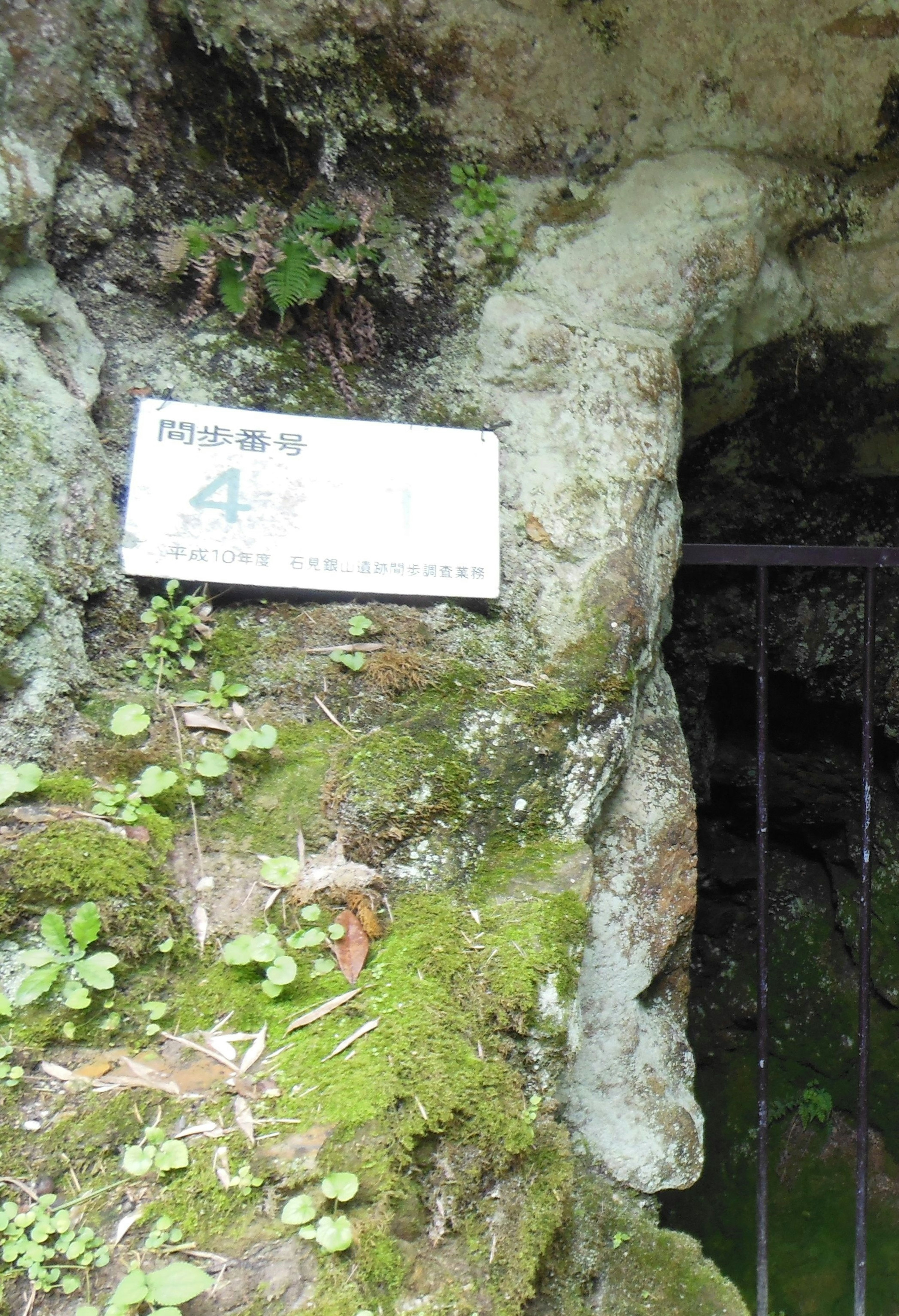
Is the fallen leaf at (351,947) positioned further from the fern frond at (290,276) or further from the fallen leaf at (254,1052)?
the fern frond at (290,276)

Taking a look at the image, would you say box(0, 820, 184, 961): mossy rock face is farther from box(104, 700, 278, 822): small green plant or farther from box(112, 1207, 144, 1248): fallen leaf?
box(112, 1207, 144, 1248): fallen leaf

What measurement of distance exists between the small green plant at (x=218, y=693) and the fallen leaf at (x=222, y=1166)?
0.81 metres

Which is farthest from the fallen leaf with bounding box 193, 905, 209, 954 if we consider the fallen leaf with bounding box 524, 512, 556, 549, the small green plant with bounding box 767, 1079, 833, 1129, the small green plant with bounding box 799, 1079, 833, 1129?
the small green plant with bounding box 799, 1079, 833, 1129

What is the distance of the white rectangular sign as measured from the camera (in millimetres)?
1778

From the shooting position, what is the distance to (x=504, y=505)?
201cm

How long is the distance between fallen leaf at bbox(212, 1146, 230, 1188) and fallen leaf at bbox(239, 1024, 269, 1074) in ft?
0.39

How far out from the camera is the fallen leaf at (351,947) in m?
1.48

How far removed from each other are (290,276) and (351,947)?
1.43m

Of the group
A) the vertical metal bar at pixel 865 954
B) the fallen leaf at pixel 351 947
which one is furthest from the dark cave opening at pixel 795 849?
the fallen leaf at pixel 351 947

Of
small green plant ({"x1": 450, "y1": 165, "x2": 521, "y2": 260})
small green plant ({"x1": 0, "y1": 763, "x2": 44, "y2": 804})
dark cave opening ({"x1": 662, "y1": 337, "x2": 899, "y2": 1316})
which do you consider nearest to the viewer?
small green plant ({"x1": 0, "y1": 763, "x2": 44, "y2": 804})

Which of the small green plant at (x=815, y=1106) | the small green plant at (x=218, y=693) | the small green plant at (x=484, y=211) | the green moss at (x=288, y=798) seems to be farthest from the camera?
the small green plant at (x=815, y=1106)

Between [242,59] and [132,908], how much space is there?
72.7 inches

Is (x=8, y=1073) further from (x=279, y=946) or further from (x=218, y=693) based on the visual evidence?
(x=218, y=693)

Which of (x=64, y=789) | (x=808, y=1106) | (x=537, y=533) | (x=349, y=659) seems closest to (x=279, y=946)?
(x=64, y=789)
